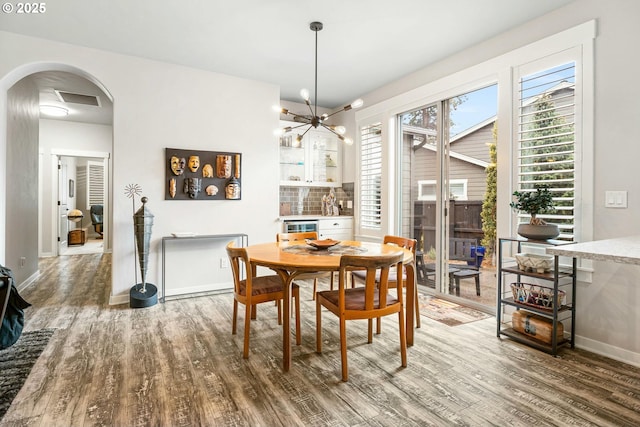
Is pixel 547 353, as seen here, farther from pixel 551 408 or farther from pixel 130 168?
pixel 130 168

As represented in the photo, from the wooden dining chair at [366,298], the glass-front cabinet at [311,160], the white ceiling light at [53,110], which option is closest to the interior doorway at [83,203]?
the white ceiling light at [53,110]

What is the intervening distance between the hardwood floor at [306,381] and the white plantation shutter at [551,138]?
3.96 feet

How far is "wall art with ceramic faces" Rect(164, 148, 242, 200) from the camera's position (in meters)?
4.08

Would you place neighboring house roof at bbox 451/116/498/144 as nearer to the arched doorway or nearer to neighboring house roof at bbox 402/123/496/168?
neighboring house roof at bbox 402/123/496/168

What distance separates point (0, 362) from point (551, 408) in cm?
356

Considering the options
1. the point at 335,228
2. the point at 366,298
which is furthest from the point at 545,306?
the point at 335,228

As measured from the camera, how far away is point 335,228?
531 cm

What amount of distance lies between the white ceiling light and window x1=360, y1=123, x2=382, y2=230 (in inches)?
207

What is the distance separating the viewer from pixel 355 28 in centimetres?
323

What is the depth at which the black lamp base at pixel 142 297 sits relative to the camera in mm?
3678

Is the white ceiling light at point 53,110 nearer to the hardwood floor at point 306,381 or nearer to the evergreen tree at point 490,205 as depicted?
the hardwood floor at point 306,381

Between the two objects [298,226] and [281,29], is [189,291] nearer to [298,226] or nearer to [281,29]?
[298,226]

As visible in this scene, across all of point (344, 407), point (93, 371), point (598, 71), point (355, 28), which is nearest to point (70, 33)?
point (355, 28)

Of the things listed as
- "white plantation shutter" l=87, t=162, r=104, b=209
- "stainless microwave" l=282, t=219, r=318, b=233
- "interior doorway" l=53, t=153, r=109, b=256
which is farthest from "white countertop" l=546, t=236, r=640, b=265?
"white plantation shutter" l=87, t=162, r=104, b=209
